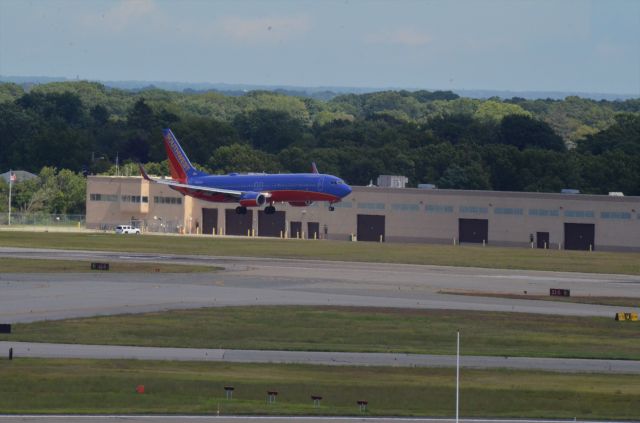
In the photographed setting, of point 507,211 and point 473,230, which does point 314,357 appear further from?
point 473,230

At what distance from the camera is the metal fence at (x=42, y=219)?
166 m

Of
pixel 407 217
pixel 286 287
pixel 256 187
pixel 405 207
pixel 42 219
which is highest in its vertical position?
pixel 256 187

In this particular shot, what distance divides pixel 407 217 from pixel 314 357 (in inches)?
3956

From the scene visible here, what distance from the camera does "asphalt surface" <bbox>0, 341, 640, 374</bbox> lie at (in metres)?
46.3

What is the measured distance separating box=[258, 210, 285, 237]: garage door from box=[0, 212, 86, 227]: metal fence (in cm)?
2680

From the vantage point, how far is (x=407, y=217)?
485 ft

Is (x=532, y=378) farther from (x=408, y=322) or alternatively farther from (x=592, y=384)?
(x=408, y=322)

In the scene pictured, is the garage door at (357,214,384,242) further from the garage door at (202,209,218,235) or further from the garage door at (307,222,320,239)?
the garage door at (202,209,218,235)

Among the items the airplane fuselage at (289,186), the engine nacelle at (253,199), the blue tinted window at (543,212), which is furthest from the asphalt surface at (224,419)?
the blue tinted window at (543,212)

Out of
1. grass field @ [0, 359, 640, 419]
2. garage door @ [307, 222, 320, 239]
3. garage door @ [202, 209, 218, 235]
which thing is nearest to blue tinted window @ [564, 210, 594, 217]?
garage door @ [307, 222, 320, 239]

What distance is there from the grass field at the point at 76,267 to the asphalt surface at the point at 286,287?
2.54 meters

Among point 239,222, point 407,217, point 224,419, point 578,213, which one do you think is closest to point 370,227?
point 407,217

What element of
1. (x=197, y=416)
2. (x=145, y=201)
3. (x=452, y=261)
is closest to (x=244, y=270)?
(x=452, y=261)

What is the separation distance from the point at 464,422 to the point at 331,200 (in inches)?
3553
